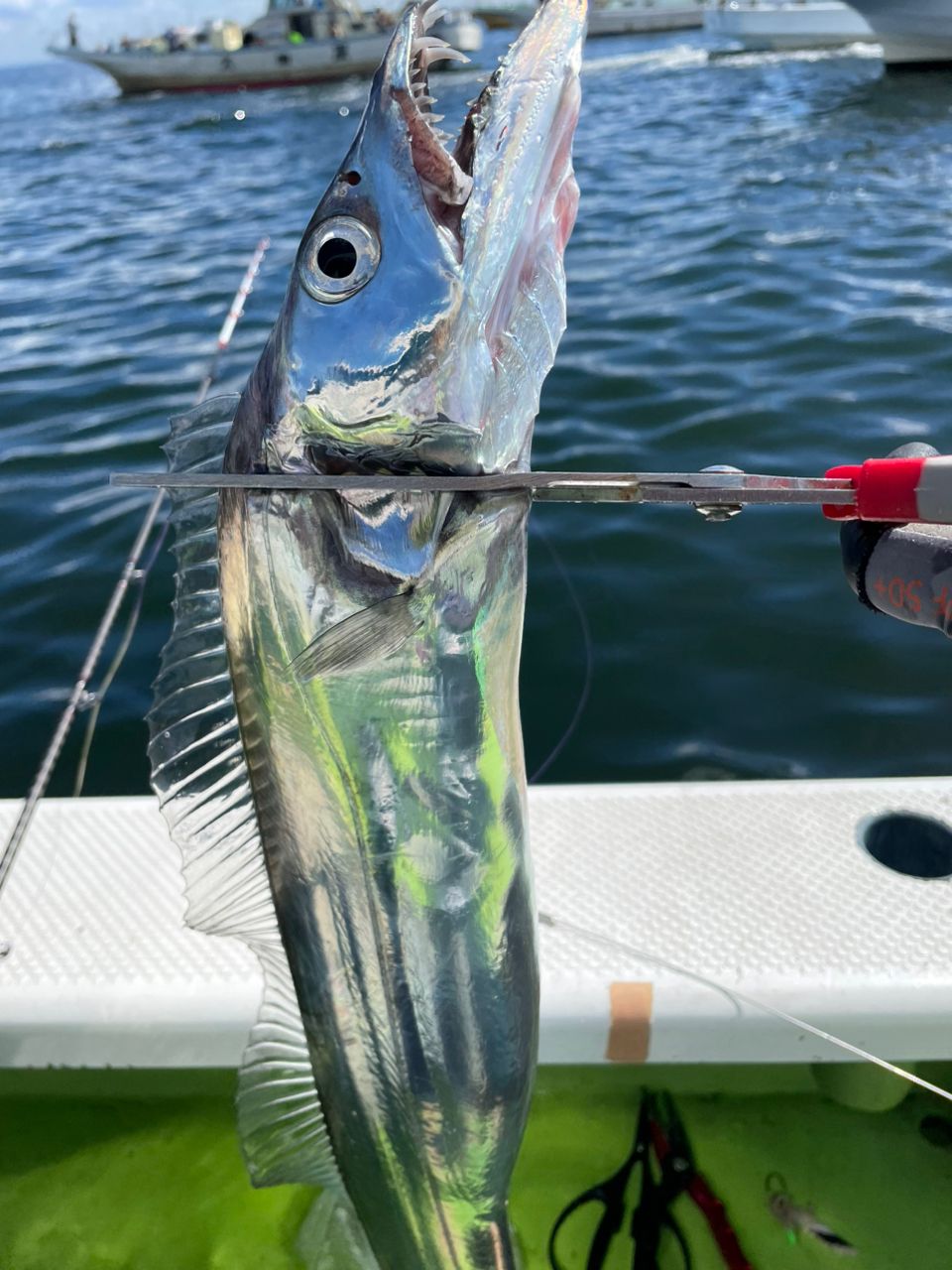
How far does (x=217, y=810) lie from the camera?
4.61 feet

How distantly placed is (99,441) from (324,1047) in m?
5.47

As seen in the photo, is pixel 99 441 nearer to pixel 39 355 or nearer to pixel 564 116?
pixel 39 355

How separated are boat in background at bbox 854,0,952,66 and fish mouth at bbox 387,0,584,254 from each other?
2100 cm

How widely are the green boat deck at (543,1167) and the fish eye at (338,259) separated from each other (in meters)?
1.87

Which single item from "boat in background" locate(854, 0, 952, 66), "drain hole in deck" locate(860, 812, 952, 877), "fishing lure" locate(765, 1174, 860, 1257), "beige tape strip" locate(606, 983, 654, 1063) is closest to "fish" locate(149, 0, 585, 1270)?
"beige tape strip" locate(606, 983, 654, 1063)

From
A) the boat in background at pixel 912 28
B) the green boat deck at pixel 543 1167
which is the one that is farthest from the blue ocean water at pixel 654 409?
the boat in background at pixel 912 28

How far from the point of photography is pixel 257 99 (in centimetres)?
2967

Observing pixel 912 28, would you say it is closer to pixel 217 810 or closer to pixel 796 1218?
pixel 796 1218

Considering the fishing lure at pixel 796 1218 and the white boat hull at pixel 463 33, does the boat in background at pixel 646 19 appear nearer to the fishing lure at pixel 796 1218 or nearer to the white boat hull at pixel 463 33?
the white boat hull at pixel 463 33

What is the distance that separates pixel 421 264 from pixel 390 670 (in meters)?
0.45

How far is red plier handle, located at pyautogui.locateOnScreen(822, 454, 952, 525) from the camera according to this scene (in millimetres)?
1266

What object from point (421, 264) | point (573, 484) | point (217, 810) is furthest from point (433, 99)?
point (217, 810)

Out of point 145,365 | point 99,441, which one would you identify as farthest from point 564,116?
point 145,365

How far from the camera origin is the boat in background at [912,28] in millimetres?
17656
